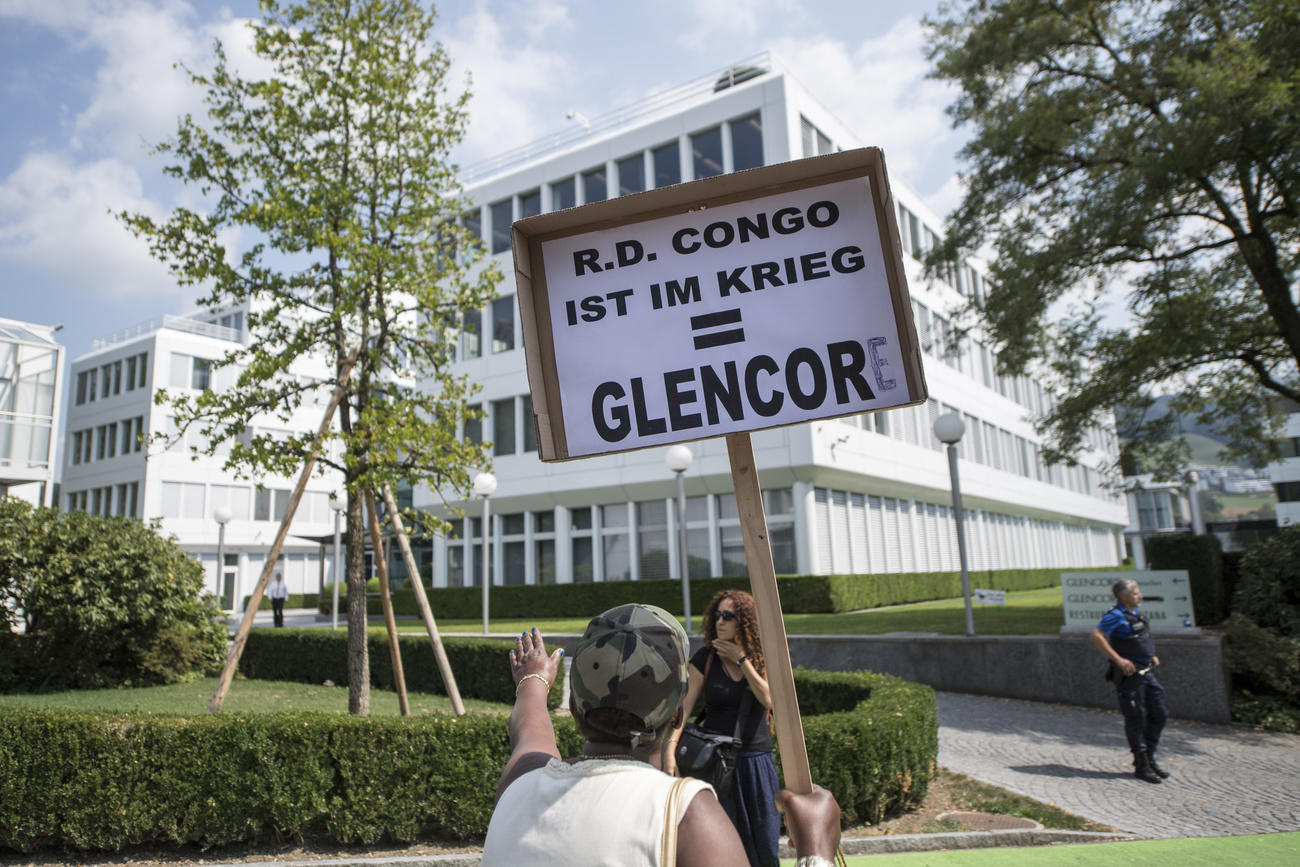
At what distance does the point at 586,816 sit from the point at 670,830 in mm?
173

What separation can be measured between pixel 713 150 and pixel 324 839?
80.1ft

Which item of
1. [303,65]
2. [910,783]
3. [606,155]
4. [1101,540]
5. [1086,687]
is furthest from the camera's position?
[1101,540]

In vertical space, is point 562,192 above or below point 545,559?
above

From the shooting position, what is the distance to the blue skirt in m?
4.04

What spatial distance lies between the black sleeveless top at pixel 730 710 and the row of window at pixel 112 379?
5270 centimetres

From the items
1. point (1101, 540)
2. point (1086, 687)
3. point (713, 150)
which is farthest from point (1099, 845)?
point (1101, 540)

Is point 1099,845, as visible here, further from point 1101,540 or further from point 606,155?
point 1101,540

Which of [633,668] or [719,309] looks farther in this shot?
[719,309]

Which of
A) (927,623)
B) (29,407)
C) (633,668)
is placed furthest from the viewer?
(29,407)

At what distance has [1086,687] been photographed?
11.5 m

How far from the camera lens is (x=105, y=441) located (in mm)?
51594

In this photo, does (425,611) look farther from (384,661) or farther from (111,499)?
(111,499)

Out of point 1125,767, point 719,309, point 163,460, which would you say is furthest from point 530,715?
point 163,460

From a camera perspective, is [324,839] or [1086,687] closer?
[324,839]
